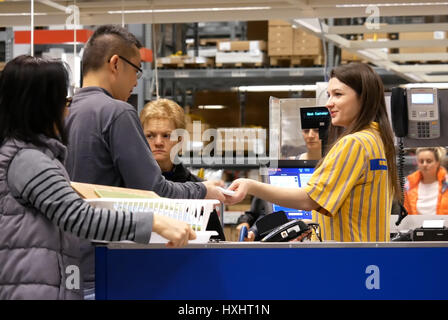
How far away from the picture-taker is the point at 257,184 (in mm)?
2820

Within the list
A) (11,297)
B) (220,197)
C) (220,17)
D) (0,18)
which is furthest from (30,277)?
(0,18)

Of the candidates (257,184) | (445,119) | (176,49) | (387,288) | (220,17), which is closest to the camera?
(387,288)

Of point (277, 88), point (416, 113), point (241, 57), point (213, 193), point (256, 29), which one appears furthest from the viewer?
point (256, 29)

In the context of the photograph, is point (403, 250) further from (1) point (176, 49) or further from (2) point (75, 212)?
(1) point (176, 49)

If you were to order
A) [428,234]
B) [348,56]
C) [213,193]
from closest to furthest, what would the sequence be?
1. [213,193]
2. [428,234]
3. [348,56]

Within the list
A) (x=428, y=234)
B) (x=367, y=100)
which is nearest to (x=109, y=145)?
(x=367, y=100)

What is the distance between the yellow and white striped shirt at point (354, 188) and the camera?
→ 271cm

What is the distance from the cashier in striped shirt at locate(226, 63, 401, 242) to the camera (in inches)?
107

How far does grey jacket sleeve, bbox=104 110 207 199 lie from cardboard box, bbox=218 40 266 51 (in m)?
6.38

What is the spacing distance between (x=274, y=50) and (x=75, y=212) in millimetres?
6968

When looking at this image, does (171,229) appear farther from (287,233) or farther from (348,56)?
(348,56)

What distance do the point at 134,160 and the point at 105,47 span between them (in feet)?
1.75

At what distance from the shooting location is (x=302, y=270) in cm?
232

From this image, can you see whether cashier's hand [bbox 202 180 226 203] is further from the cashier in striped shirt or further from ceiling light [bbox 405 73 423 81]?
ceiling light [bbox 405 73 423 81]
